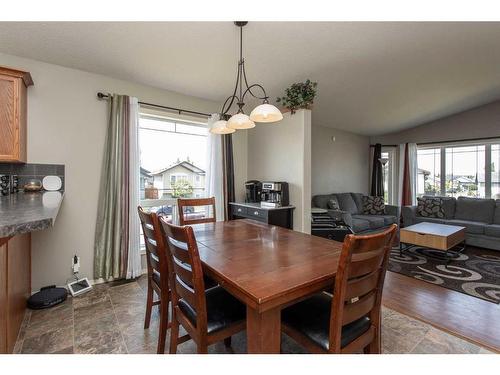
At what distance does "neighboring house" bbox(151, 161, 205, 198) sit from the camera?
325 cm

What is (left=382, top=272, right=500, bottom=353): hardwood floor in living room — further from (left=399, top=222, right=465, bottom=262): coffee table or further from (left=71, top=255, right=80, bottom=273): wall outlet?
(left=71, top=255, right=80, bottom=273): wall outlet

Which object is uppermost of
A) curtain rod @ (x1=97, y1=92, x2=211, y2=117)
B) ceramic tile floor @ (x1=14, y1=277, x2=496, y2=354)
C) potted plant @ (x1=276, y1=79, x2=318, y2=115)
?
potted plant @ (x1=276, y1=79, x2=318, y2=115)

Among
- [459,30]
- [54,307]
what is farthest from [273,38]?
[54,307]

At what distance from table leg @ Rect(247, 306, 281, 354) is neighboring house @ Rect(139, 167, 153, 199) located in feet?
8.46

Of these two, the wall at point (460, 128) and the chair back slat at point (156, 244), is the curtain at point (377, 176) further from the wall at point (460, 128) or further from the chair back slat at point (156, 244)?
the chair back slat at point (156, 244)

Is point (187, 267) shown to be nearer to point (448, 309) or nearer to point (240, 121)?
point (240, 121)

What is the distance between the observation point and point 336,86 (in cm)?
335

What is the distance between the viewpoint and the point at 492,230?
12.7 feet

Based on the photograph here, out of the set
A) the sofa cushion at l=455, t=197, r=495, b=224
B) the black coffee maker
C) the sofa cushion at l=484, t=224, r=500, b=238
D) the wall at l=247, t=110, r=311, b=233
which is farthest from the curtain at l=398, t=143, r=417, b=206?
the black coffee maker

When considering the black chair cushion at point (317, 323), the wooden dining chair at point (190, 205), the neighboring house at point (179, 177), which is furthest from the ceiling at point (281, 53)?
the black chair cushion at point (317, 323)

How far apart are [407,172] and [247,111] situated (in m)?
4.39

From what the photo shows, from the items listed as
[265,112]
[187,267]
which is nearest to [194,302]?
[187,267]

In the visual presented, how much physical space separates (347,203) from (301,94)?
116 inches
